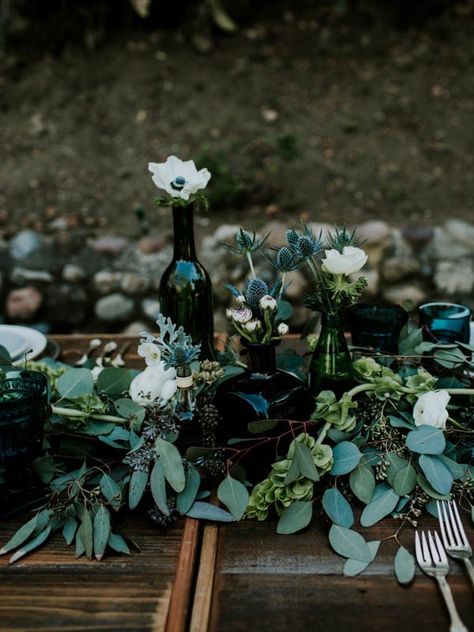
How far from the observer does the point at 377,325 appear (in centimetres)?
114

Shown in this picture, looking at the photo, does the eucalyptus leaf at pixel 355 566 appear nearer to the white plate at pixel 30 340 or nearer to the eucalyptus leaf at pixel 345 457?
the eucalyptus leaf at pixel 345 457

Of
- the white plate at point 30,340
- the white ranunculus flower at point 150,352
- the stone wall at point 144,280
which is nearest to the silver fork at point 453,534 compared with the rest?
the white ranunculus flower at point 150,352

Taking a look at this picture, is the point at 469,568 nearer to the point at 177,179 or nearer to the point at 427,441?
the point at 427,441

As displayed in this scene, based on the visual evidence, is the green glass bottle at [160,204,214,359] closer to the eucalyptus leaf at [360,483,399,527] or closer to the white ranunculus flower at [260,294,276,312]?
the white ranunculus flower at [260,294,276,312]

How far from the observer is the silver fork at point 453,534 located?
0.76 m

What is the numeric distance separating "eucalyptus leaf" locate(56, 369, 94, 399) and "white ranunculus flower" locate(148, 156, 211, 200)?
0.32 m

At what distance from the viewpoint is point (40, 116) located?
3.69 m

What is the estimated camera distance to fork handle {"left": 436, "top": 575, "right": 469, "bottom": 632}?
0.65 meters

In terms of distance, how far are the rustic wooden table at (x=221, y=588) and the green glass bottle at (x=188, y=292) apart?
16.4 inches

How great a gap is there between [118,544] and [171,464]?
0.12 meters

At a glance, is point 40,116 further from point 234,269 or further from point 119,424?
point 119,424

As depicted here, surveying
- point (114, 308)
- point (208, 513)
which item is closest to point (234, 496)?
point (208, 513)

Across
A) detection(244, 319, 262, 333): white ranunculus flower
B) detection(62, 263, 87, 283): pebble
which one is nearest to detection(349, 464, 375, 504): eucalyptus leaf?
detection(244, 319, 262, 333): white ranunculus flower

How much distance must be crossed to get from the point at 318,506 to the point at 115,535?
0.92 ft
